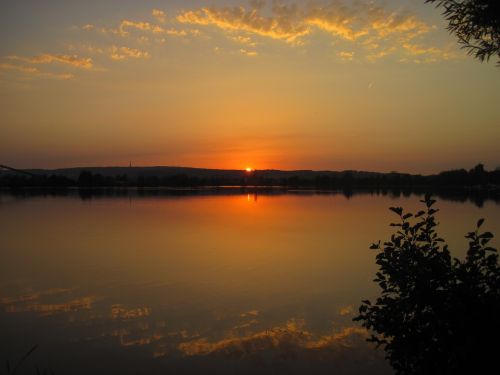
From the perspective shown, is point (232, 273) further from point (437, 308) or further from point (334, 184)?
point (334, 184)

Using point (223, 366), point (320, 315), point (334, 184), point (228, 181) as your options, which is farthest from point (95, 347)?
point (228, 181)

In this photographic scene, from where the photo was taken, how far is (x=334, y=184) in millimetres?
143625

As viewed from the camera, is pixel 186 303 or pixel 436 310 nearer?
pixel 436 310

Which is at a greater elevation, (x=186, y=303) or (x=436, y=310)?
(x=436, y=310)

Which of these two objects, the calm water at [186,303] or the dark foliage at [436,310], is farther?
the calm water at [186,303]

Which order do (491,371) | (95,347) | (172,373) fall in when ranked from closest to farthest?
(491,371), (172,373), (95,347)

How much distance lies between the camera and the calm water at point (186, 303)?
673 cm

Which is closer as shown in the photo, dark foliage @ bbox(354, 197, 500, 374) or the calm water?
dark foliage @ bbox(354, 197, 500, 374)

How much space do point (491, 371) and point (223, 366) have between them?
409 centimetres

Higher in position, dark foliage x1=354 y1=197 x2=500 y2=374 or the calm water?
dark foliage x1=354 y1=197 x2=500 y2=374

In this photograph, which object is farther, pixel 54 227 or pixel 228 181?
pixel 228 181

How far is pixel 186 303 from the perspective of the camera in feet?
31.0

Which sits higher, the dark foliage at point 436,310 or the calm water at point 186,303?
the dark foliage at point 436,310

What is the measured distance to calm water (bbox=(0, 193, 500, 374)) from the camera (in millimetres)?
6734
